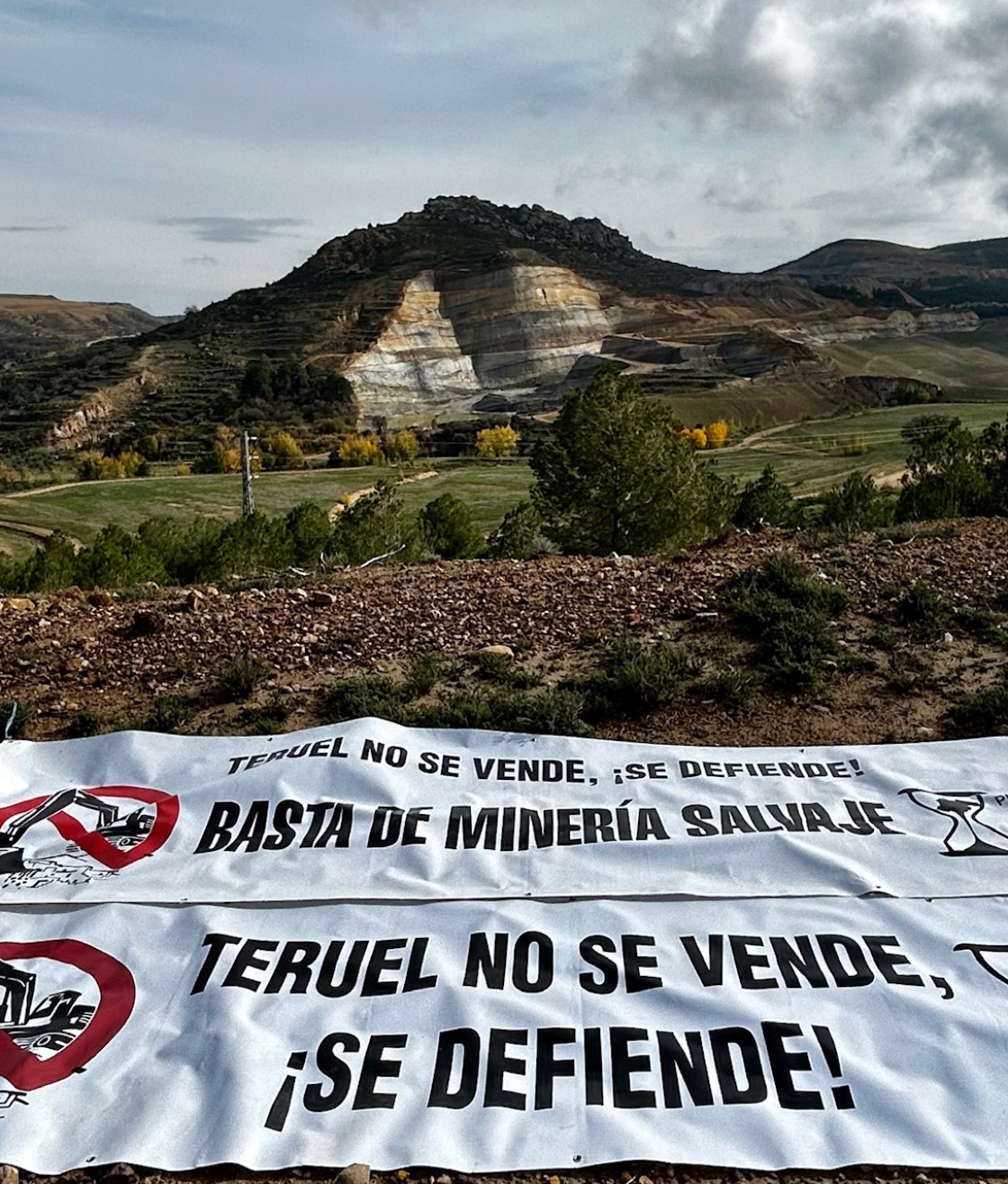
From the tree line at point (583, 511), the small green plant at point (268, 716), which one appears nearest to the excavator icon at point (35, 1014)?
the small green plant at point (268, 716)

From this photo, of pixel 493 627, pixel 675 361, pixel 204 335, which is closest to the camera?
pixel 493 627

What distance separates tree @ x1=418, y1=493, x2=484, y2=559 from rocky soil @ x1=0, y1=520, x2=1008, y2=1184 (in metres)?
14.6

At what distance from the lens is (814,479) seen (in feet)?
228

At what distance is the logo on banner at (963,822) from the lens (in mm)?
4734

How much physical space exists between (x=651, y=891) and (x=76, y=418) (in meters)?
120

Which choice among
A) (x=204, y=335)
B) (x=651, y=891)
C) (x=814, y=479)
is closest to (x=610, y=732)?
(x=651, y=891)

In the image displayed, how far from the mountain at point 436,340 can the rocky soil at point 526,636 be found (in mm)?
103135

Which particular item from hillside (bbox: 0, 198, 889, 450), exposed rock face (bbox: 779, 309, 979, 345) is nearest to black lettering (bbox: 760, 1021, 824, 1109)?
hillside (bbox: 0, 198, 889, 450)

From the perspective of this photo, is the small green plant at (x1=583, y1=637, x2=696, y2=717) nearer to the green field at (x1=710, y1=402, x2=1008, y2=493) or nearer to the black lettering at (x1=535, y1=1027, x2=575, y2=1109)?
the black lettering at (x1=535, y1=1027, x2=575, y2=1109)

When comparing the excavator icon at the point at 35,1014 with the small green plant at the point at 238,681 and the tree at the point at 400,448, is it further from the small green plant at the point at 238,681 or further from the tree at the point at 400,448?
the tree at the point at 400,448

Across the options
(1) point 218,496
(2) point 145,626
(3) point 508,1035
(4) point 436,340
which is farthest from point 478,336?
(3) point 508,1035

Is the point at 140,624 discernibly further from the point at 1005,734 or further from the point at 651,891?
the point at 1005,734

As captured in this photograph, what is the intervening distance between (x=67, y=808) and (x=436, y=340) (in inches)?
5777

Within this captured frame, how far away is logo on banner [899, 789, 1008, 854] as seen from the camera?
4734mm
